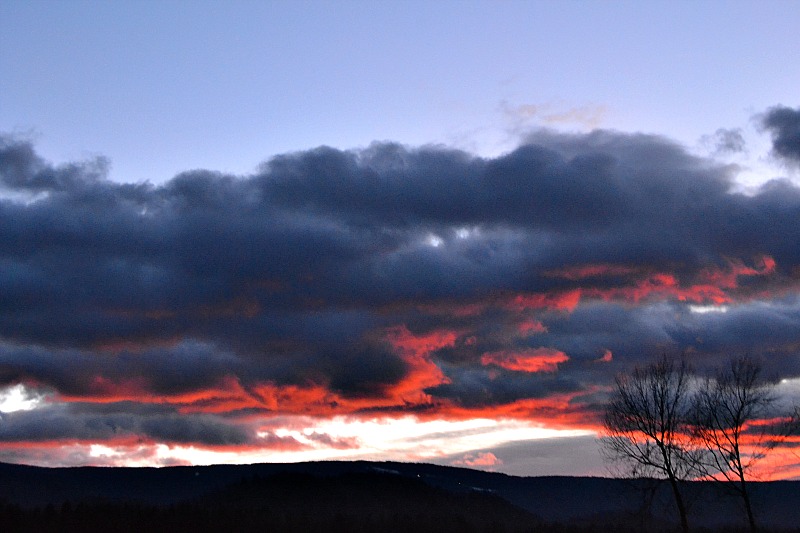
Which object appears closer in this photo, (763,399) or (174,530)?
(763,399)

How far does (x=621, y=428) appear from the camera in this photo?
221 ft

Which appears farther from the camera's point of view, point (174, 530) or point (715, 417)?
point (174, 530)

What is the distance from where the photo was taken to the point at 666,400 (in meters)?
65.4

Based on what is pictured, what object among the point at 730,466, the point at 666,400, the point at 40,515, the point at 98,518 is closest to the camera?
the point at 730,466

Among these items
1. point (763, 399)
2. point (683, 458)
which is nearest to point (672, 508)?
point (683, 458)

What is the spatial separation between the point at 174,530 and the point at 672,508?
A: 145136 millimetres

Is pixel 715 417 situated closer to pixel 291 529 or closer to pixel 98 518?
pixel 291 529

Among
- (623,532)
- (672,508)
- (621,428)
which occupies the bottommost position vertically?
(623,532)

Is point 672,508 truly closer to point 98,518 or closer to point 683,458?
point 683,458

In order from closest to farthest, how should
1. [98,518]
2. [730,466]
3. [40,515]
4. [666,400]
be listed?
[730,466] < [666,400] < [40,515] < [98,518]

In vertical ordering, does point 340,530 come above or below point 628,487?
below

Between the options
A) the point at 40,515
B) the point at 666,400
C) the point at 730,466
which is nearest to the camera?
the point at 730,466

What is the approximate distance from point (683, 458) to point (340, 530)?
149m

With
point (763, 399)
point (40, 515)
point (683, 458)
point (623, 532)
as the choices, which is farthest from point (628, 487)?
point (40, 515)
